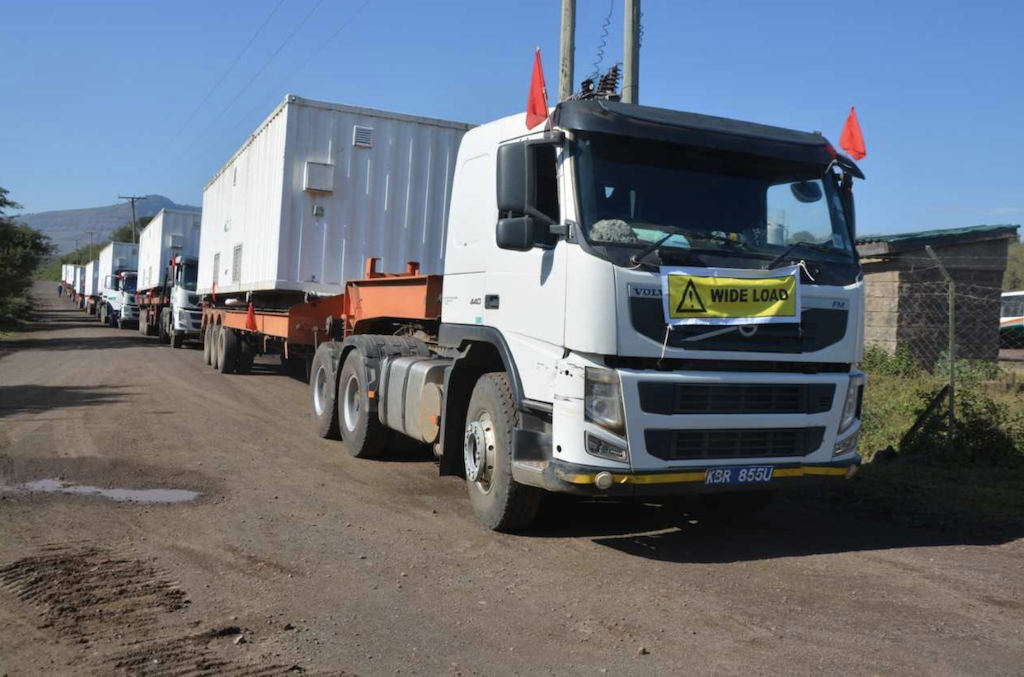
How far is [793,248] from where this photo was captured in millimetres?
6324

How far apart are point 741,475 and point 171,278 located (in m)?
24.8

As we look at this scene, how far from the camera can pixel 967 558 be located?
20.7 feet

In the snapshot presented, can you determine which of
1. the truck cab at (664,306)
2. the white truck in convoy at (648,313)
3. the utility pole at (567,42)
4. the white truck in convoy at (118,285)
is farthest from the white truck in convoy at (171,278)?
the truck cab at (664,306)

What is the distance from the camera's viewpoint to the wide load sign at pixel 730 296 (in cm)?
574

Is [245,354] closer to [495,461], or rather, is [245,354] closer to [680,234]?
[495,461]

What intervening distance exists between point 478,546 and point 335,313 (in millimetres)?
6583

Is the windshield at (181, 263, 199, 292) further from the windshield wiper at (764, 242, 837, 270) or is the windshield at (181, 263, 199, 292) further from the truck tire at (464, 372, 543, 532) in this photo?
the windshield wiper at (764, 242, 837, 270)

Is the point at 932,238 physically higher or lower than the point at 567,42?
lower

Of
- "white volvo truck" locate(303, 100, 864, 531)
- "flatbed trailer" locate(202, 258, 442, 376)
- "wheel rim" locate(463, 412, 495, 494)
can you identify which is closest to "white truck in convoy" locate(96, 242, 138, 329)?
"flatbed trailer" locate(202, 258, 442, 376)

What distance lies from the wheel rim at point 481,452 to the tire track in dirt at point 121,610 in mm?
2352

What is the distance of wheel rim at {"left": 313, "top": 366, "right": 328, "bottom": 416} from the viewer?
36.2 feet

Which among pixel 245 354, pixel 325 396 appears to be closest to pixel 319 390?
pixel 325 396

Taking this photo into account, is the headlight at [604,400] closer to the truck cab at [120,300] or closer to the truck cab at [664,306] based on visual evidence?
the truck cab at [664,306]

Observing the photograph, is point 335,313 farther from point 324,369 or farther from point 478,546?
point 478,546
